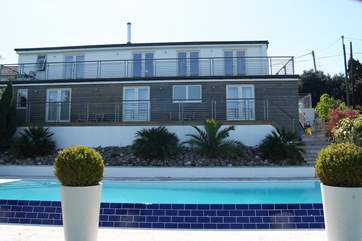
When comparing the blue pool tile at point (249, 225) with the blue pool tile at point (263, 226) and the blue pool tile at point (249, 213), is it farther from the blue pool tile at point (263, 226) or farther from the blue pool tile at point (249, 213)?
the blue pool tile at point (249, 213)

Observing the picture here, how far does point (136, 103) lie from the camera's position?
23.6 meters

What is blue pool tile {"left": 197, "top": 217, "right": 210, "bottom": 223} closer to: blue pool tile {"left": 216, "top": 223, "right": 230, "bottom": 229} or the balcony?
blue pool tile {"left": 216, "top": 223, "right": 230, "bottom": 229}

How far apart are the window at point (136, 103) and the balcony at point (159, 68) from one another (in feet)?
2.98

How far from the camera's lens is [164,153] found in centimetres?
1947

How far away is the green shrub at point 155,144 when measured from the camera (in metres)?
19.4

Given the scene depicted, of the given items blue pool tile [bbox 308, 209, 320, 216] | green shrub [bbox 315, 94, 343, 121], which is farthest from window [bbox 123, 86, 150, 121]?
blue pool tile [bbox 308, 209, 320, 216]

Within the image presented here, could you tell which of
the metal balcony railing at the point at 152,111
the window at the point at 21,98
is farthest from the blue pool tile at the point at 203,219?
the window at the point at 21,98

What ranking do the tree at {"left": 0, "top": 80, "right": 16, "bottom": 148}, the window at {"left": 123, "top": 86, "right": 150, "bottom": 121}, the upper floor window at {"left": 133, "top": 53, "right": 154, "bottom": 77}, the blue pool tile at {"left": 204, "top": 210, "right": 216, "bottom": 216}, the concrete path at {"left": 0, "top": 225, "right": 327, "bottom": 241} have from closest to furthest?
the concrete path at {"left": 0, "top": 225, "right": 327, "bottom": 241} < the blue pool tile at {"left": 204, "top": 210, "right": 216, "bottom": 216} < the tree at {"left": 0, "top": 80, "right": 16, "bottom": 148} < the window at {"left": 123, "top": 86, "right": 150, "bottom": 121} < the upper floor window at {"left": 133, "top": 53, "right": 154, "bottom": 77}

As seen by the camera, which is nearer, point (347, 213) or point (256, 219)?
point (347, 213)

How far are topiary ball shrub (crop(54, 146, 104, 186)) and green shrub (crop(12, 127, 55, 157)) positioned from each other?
648 inches

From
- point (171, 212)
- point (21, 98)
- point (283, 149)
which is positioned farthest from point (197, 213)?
point (21, 98)

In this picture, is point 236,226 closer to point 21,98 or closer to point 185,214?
point 185,214

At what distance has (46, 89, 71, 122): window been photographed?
24.2 meters

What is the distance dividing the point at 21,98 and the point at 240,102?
46.9 ft
